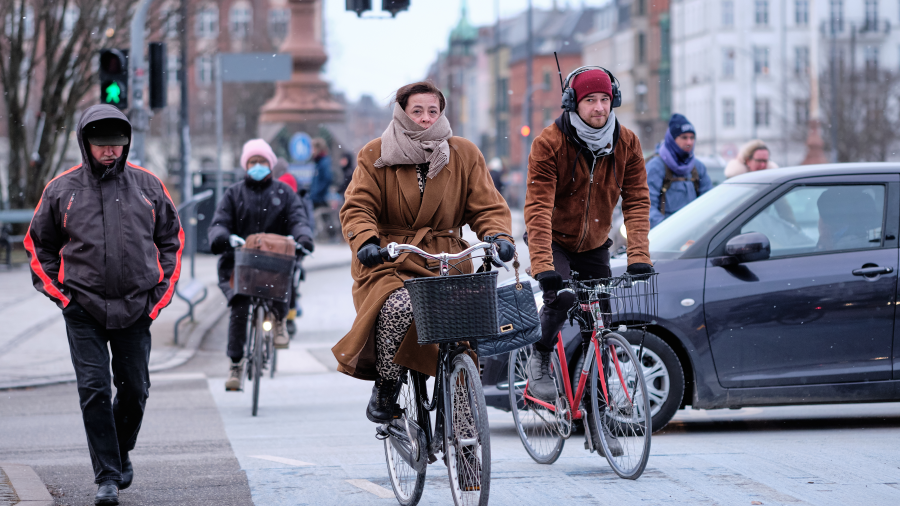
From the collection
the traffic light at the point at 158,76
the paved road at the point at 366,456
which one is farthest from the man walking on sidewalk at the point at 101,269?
the traffic light at the point at 158,76

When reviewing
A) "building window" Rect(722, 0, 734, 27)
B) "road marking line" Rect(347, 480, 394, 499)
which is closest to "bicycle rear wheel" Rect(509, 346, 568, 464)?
"road marking line" Rect(347, 480, 394, 499)

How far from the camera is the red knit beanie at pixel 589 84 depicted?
6.15 m

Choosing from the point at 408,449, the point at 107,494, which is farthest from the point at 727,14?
the point at 107,494

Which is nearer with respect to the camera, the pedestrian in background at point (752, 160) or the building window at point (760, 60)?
the pedestrian in background at point (752, 160)

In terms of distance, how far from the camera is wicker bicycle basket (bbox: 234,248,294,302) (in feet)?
30.6

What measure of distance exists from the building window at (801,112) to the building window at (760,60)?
19096 millimetres

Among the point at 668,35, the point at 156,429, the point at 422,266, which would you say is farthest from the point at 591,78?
the point at 668,35

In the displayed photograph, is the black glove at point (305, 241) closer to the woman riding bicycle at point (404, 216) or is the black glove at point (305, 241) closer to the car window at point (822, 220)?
the car window at point (822, 220)

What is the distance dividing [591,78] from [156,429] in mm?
4181

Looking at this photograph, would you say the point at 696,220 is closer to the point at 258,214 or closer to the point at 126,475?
the point at 258,214

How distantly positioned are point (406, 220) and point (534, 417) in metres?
1.61

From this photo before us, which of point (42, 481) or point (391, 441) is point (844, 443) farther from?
point (42, 481)

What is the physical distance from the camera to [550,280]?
589 centimetres

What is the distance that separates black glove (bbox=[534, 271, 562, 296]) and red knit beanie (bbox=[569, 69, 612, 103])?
908mm
